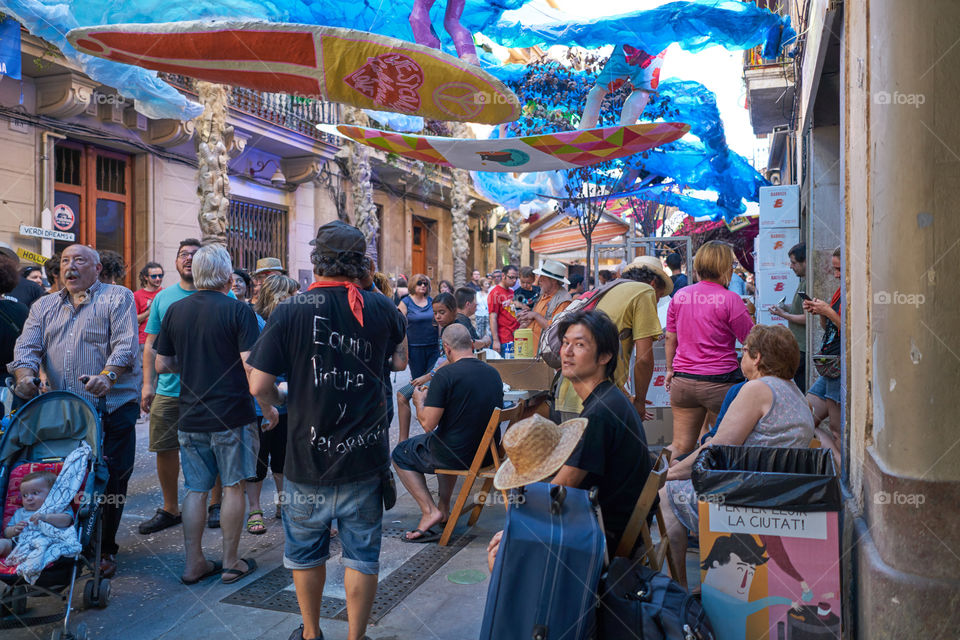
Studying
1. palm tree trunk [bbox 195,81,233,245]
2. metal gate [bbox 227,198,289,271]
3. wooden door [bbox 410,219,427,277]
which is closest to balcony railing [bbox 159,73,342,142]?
palm tree trunk [bbox 195,81,233,245]

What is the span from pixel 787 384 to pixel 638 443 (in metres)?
1.02

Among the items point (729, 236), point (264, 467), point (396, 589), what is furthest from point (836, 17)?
point (729, 236)

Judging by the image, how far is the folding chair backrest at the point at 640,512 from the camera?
2.76m

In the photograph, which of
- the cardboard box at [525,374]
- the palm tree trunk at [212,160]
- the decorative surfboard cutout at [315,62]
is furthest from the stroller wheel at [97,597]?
the palm tree trunk at [212,160]

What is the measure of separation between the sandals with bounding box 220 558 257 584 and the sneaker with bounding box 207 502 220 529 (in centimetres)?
92

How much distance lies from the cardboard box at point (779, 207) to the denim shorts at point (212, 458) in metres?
6.59

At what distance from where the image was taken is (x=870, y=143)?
9.64 feet

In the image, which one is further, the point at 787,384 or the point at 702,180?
the point at 702,180

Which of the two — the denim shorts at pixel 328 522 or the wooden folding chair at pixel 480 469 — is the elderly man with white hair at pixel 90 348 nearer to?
the denim shorts at pixel 328 522

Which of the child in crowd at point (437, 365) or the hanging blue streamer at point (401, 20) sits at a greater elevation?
the hanging blue streamer at point (401, 20)

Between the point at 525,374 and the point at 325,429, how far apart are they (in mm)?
3827

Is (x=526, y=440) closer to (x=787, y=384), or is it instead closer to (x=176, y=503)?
(x=787, y=384)

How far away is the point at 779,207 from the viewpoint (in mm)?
8430

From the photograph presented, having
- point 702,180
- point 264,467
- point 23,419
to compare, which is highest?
point 702,180
